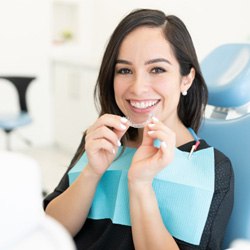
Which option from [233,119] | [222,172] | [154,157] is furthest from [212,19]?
[154,157]

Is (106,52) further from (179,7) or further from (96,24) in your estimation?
(96,24)

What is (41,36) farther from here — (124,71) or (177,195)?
(177,195)

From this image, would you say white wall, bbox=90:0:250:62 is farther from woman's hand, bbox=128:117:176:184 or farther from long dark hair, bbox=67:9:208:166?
woman's hand, bbox=128:117:176:184

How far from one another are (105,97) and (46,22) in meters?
2.86

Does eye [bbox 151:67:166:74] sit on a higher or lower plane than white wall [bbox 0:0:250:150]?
higher

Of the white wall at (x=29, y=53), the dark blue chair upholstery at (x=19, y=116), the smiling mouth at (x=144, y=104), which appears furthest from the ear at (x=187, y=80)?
the white wall at (x=29, y=53)

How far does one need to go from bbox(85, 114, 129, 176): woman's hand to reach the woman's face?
78 mm

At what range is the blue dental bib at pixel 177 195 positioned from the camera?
912 mm

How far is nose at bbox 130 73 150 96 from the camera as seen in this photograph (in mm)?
938

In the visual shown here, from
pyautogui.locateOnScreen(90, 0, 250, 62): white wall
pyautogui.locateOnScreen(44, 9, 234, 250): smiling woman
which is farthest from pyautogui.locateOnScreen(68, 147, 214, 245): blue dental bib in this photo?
pyautogui.locateOnScreen(90, 0, 250, 62): white wall

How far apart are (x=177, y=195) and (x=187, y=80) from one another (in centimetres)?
31

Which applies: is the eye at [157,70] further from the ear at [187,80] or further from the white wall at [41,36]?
the white wall at [41,36]

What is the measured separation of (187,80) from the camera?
104 cm

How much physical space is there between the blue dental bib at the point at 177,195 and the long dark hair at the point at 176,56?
16cm
